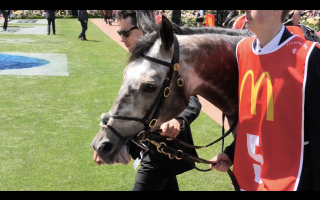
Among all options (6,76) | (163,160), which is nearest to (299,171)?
(163,160)

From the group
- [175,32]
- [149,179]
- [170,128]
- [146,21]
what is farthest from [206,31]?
[149,179]

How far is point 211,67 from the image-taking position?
7.32 feet

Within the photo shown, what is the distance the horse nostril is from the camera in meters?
2.12

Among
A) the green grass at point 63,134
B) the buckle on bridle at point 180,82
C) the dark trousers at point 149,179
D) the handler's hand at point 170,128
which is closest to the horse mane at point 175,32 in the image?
the buckle on bridle at point 180,82

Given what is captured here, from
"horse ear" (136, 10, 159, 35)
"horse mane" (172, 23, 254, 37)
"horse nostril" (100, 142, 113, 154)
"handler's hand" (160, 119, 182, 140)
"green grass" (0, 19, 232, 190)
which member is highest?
"horse ear" (136, 10, 159, 35)

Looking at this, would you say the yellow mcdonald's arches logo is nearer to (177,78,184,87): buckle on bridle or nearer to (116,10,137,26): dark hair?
(177,78,184,87): buckle on bridle

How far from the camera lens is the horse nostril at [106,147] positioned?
2.12 meters

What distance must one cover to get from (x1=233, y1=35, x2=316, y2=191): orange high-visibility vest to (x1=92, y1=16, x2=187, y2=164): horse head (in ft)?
1.46

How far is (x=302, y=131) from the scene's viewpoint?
1791 mm

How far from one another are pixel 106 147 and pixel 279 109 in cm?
99

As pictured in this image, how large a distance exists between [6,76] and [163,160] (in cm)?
814

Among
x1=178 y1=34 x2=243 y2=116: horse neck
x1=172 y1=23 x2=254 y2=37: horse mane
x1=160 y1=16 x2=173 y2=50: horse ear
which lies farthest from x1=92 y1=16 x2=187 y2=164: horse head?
x1=172 y1=23 x2=254 y2=37: horse mane

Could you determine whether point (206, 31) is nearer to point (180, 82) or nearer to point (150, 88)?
point (180, 82)

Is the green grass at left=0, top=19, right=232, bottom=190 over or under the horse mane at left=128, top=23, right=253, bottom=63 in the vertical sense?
under
